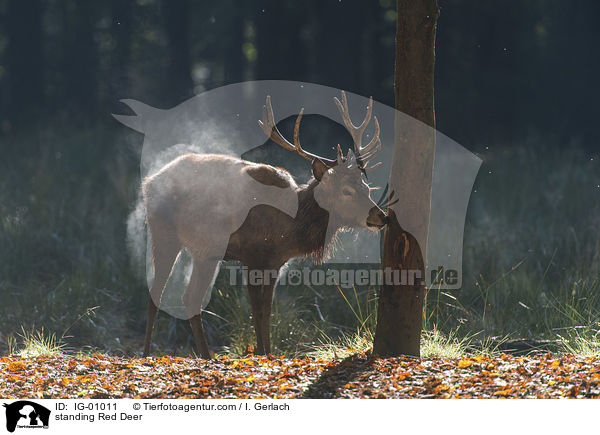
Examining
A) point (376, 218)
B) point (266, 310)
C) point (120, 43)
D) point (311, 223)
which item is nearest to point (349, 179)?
point (376, 218)

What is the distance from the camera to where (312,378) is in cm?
475

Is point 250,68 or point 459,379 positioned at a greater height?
point 250,68

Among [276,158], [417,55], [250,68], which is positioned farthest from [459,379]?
[250,68]

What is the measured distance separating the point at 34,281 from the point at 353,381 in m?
5.86

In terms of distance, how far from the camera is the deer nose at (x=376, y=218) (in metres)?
5.63

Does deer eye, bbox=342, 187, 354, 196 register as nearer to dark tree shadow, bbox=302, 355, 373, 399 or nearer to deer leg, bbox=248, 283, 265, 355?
deer leg, bbox=248, 283, 265, 355

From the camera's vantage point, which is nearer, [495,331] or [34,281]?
[495,331]

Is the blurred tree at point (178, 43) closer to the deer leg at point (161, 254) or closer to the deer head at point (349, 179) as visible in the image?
the deer leg at point (161, 254)

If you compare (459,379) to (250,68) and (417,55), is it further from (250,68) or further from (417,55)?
(250,68)

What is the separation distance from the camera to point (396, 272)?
17.4ft

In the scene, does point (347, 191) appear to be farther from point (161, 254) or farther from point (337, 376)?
point (161, 254)

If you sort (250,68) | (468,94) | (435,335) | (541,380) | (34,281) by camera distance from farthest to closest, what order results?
(250,68) < (468,94) < (34,281) < (435,335) < (541,380)
